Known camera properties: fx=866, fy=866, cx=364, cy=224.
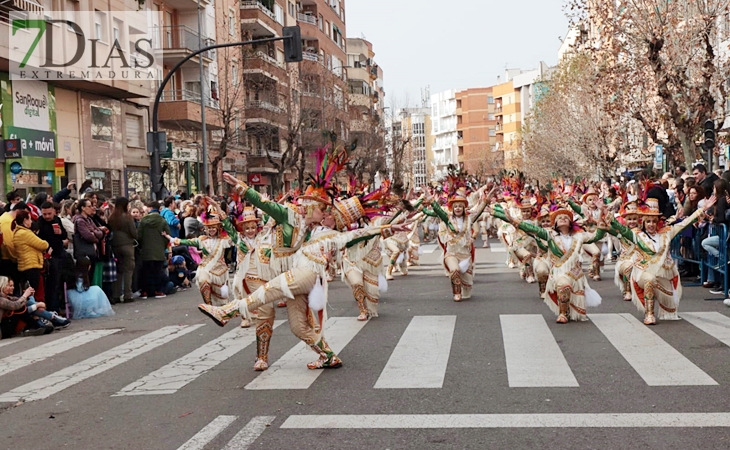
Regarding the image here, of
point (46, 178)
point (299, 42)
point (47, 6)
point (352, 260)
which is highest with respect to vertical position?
point (47, 6)

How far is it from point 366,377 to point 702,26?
17743 mm

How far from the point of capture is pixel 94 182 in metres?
26.0

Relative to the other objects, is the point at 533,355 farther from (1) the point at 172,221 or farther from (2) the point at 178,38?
(2) the point at 178,38

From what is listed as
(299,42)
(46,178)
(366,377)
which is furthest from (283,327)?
(46,178)

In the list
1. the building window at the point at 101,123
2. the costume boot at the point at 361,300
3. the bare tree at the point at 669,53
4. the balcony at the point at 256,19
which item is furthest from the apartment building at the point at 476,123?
the costume boot at the point at 361,300

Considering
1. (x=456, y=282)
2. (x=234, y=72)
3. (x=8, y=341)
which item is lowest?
(x=8, y=341)

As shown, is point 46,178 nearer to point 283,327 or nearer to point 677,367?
point 283,327

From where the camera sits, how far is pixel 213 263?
41.5ft

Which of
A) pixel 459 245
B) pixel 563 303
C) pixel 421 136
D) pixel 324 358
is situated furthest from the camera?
pixel 421 136

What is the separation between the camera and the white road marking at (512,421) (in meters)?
5.90

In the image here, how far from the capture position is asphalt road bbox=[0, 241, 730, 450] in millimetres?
5852

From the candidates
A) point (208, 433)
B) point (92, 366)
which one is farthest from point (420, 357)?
point (92, 366)

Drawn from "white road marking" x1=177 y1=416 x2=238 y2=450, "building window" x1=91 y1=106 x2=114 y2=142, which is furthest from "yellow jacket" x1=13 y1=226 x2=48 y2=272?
"building window" x1=91 y1=106 x2=114 y2=142

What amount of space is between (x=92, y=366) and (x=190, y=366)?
1.14 metres
